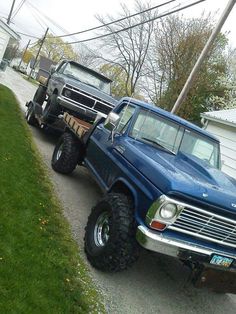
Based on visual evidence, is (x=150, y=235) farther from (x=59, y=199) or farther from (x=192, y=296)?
(x=59, y=199)

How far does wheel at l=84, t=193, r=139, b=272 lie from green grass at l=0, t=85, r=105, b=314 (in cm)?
24

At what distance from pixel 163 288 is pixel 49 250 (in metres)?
1.59

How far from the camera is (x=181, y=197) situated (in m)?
4.32

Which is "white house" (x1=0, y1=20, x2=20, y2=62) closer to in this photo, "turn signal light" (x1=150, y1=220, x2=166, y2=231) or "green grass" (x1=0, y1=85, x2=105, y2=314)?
"green grass" (x1=0, y1=85, x2=105, y2=314)

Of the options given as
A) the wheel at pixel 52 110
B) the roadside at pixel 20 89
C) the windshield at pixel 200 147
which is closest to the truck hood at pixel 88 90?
the wheel at pixel 52 110

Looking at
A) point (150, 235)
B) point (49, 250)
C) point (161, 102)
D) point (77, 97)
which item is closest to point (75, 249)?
point (49, 250)

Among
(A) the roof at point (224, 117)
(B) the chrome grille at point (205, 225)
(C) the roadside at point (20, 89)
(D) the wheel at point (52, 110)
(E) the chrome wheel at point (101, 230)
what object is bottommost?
(C) the roadside at point (20, 89)

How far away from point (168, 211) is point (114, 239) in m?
0.74

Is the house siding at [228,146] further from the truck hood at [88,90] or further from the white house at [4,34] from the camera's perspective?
the white house at [4,34]

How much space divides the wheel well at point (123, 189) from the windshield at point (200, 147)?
1.12 metres

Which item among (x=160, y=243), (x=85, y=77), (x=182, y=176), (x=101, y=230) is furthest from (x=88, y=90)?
(x=160, y=243)

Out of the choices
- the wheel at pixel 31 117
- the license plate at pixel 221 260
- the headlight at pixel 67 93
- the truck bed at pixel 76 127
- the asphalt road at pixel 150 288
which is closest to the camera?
the license plate at pixel 221 260

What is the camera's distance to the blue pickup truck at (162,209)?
14.3 ft

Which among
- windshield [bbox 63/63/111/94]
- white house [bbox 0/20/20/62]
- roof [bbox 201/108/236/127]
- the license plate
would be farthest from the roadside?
the license plate
